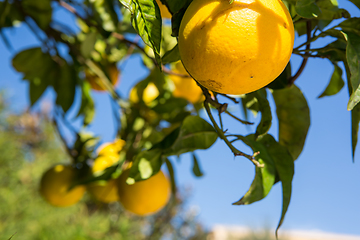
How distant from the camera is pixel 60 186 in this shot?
813mm

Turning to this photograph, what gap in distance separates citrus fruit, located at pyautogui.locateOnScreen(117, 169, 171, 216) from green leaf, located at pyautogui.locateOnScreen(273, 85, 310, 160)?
0.99ft

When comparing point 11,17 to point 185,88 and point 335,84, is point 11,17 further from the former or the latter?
point 335,84

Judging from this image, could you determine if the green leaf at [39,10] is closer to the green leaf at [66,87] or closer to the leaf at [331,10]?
the green leaf at [66,87]

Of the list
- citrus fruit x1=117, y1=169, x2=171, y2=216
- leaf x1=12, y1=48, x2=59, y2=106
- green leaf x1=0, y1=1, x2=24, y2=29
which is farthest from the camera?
leaf x1=12, y1=48, x2=59, y2=106

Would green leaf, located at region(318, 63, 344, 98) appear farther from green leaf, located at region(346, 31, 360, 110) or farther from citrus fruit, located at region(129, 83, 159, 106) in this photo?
citrus fruit, located at region(129, 83, 159, 106)

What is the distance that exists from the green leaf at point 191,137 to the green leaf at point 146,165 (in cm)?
2

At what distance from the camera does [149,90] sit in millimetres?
916

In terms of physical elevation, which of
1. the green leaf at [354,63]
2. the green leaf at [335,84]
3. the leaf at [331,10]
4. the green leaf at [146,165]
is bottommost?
the green leaf at [146,165]

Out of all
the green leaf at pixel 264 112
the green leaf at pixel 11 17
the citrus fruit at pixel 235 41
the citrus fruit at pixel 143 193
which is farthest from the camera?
the green leaf at pixel 11 17

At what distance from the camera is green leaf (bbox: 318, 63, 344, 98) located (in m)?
0.47

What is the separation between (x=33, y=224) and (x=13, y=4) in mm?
3213

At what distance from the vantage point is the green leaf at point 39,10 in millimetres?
803

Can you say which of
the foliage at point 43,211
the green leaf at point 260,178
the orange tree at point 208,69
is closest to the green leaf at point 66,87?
the orange tree at point 208,69

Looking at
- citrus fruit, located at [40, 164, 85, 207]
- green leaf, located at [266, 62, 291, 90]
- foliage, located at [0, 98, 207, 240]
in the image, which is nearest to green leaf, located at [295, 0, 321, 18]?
green leaf, located at [266, 62, 291, 90]
